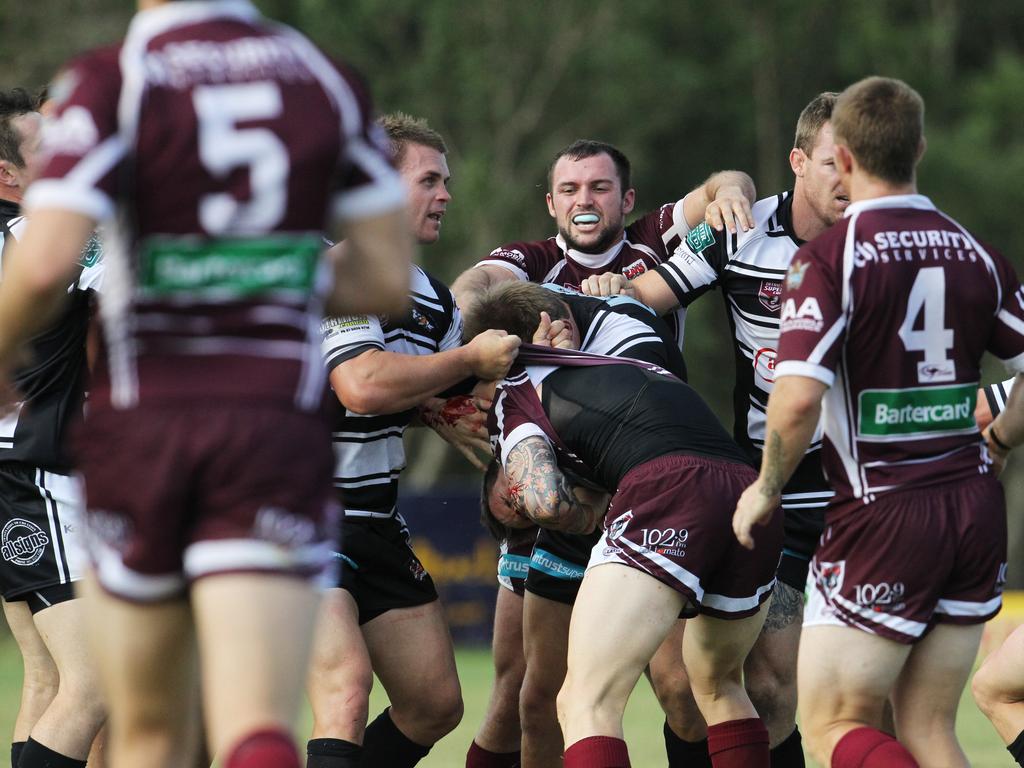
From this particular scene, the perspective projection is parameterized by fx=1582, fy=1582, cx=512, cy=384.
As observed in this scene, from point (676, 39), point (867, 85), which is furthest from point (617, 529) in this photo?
point (676, 39)

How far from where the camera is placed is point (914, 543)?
4.19m

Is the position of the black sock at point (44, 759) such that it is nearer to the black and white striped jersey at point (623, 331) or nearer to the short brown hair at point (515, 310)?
the short brown hair at point (515, 310)

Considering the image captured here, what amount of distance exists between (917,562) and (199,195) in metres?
2.24

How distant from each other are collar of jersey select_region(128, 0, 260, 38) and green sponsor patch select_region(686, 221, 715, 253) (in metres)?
3.36

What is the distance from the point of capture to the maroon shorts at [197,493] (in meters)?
2.87

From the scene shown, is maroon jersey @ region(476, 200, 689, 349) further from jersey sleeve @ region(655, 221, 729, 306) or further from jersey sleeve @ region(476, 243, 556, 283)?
jersey sleeve @ region(655, 221, 729, 306)

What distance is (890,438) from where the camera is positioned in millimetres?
4234

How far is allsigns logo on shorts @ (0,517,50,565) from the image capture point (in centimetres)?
537

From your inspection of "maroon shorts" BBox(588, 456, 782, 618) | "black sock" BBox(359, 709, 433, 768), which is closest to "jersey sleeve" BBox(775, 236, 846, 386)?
"maroon shorts" BBox(588, 456, 782, 618)

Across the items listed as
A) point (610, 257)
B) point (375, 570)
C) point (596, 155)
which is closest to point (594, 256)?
point (610, 257)

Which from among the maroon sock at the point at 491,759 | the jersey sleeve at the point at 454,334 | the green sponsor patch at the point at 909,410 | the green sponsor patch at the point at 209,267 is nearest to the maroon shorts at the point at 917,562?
the green sponsor patch at the point at 909,410

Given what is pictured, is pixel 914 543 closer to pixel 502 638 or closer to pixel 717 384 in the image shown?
pixel 502 638

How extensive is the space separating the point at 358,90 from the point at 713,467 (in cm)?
205

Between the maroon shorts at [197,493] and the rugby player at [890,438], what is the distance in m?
1.62
